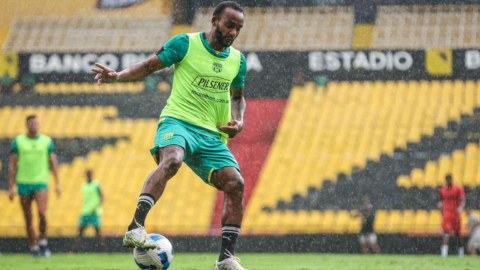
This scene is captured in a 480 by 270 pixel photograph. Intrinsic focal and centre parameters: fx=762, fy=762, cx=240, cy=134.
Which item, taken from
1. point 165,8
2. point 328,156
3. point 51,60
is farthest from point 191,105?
point 165,8

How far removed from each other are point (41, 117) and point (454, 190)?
10109mm

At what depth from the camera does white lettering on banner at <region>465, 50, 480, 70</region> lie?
17.7 m

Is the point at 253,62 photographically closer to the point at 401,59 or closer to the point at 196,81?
Answer: the point at 401,59

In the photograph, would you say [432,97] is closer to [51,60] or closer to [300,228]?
[300,228]

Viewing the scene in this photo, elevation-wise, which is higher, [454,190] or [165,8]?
[165,8]

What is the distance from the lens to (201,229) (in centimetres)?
1465

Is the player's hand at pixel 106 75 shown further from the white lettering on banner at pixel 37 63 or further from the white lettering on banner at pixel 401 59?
the white lettering on banner at pixel 37 63

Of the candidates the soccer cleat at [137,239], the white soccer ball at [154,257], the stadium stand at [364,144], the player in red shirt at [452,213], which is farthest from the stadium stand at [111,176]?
the soccer cleat at [137,239]

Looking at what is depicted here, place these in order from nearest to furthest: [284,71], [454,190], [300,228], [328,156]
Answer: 1. [454,190]
2. [300,228]
3. [328,156]
4. [284,71]

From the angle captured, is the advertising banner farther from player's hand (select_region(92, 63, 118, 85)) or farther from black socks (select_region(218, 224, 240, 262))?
player's hand (select_region(92, 63, 118, 85))

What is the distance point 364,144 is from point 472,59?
3.36 metres

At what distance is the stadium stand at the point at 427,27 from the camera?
1938 cm

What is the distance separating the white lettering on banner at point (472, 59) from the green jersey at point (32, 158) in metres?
10.6

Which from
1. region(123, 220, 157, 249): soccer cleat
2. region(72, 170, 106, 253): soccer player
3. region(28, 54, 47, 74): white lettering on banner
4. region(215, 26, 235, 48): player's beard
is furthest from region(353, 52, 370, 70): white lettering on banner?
region(123, 220, 157, 249): soccer cleat
